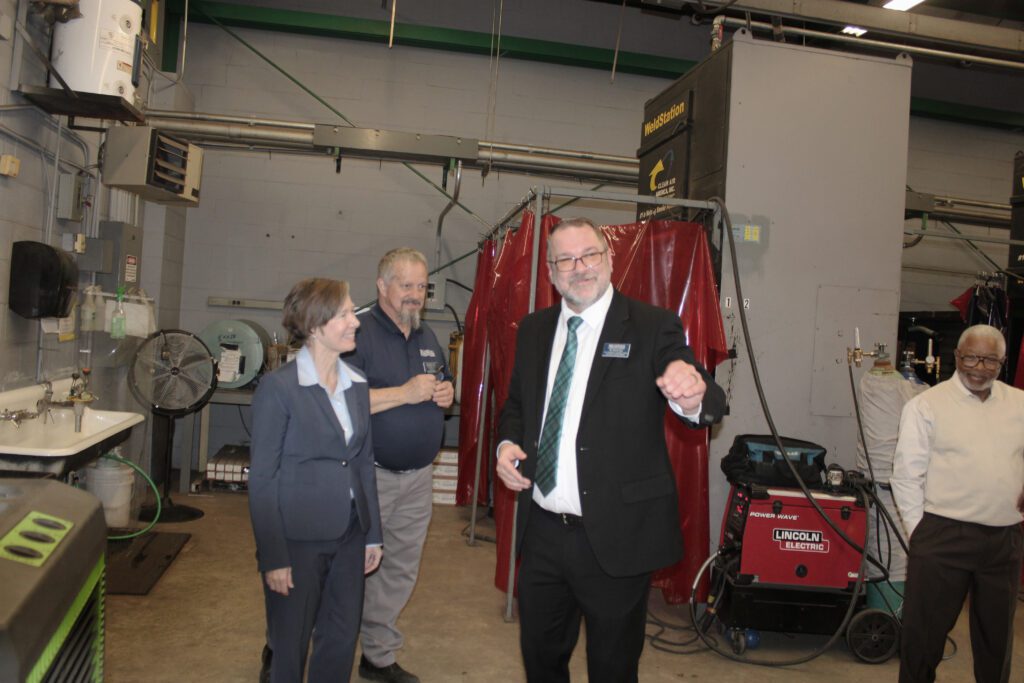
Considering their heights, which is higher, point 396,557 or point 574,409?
point 574,409

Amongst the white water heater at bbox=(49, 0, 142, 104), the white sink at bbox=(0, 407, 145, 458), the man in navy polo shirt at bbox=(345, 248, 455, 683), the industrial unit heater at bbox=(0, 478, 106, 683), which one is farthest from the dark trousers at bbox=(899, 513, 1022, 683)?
the white water heater at bbox=(49, 0, 142, 104)

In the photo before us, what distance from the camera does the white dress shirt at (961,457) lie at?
2500 mm

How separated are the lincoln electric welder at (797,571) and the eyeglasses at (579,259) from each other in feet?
6.28

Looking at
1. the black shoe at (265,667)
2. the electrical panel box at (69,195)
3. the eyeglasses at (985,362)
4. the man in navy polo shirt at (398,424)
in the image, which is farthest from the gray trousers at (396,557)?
the electrical panel box at (69,195)

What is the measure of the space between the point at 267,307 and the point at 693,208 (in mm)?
3967

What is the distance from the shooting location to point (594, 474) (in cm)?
179

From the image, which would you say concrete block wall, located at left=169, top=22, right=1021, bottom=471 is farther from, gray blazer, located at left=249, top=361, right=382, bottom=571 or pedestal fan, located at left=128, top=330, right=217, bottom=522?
gray blazer, located at left=249, top=361, right=382, bottom=571

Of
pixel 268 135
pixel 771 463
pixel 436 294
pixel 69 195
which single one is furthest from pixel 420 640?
pixel 268 135

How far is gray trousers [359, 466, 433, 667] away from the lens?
2748 millimetres

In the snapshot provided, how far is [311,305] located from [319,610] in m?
0.91

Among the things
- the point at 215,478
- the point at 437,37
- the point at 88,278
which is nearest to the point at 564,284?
the point at 88,278

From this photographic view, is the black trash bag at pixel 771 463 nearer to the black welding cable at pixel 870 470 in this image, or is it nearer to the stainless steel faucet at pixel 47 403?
the black welding cable at pixel 870 470

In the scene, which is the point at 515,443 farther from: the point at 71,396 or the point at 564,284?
the point at 71,396

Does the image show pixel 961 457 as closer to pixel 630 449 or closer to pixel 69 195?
pixel 630 449
